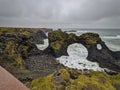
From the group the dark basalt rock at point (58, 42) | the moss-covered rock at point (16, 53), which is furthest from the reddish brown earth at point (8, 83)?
the dark basalt rock at point (58, 42)

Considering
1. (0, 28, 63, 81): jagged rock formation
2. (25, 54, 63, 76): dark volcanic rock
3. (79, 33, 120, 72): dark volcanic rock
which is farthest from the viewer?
(79, 33, 120, 72): dark volcanic rock

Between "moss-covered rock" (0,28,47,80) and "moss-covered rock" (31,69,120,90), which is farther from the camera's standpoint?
"moss-covered rock" (0,28,47,80)

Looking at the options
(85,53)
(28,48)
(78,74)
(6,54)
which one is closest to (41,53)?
(28,48)

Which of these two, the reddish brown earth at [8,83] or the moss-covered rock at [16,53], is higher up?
the reddish brown earth at [8,83]

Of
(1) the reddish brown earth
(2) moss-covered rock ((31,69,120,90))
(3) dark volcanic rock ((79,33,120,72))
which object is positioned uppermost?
(1) the reddish brown earth

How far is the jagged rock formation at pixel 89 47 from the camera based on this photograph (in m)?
39.8

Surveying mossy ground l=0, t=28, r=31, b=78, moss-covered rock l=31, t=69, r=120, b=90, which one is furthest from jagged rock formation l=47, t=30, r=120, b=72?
moss-covered rock l=31, t=69, r=120, b=90

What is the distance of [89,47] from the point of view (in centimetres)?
4338

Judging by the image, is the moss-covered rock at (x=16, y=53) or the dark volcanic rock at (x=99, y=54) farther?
the dark volcanic rock at (x=99, y=54)

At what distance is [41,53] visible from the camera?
1613 inches

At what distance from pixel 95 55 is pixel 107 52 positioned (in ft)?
9.50

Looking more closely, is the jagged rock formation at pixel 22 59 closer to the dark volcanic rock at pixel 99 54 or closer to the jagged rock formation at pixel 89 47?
the jagged rock formation at pixel 89 47

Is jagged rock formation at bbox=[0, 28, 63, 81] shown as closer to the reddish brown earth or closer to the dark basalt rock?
the dark basalt rock

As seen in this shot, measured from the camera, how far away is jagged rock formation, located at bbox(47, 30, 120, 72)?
39.8m
